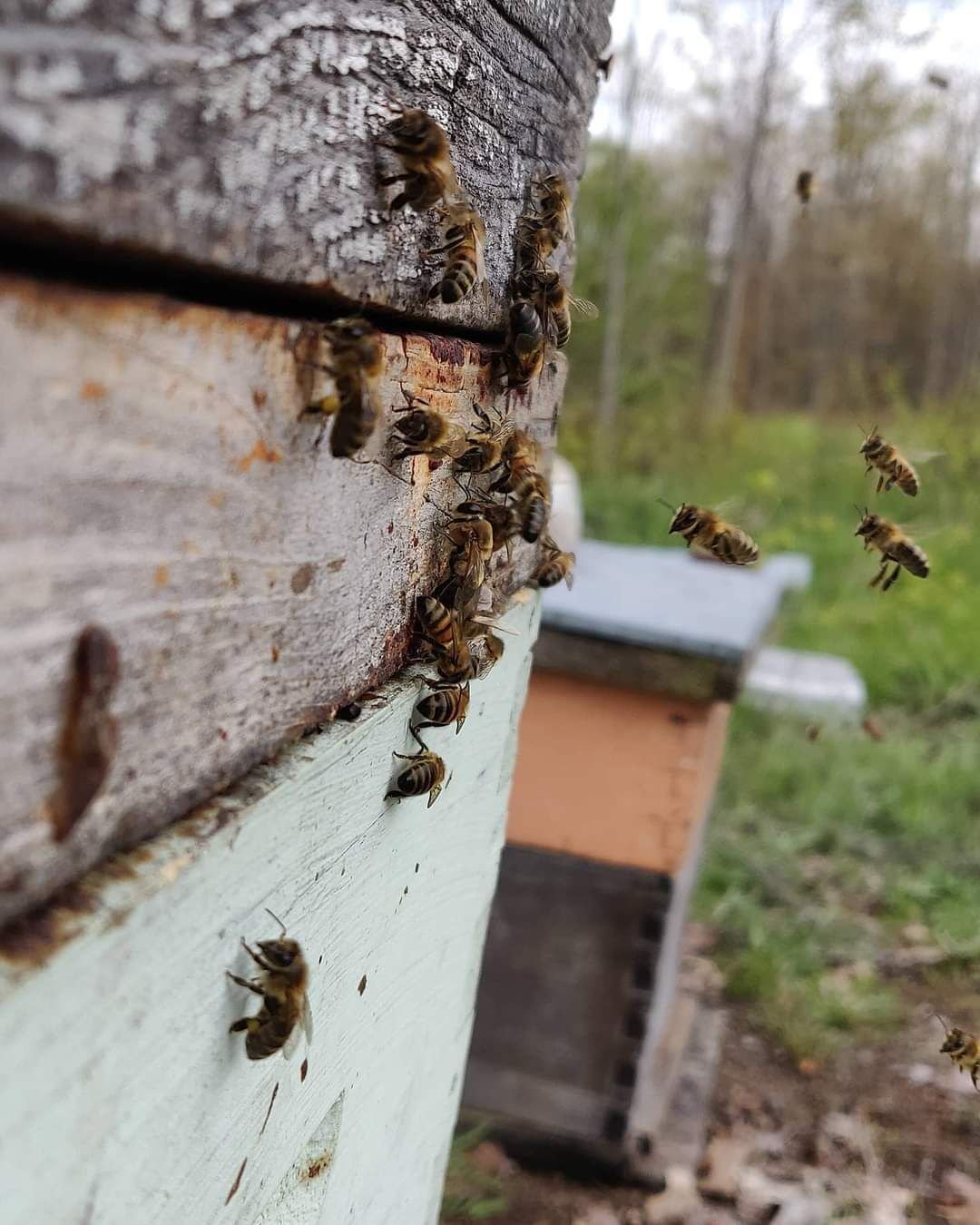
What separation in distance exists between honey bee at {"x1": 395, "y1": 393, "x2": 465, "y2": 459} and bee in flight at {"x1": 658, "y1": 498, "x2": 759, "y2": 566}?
1.13 m

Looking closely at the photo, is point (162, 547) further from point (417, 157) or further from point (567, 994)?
point (567, 994)

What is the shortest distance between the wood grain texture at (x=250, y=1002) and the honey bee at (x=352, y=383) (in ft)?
0.81

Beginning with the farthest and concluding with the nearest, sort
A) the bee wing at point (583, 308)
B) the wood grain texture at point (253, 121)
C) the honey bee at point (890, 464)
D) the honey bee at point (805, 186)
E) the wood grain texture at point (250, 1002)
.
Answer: the honey bee at point (805, 186) < the honey bee at point (890, 464) < the bee wing at point (583, 308) < the wood grain texture at point (250, 1002) < the wood grain texture at point (253, 121)

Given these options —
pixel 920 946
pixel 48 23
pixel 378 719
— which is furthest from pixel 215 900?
pixel 920 946

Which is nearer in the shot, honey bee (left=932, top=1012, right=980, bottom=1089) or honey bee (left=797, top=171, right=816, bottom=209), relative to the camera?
honey bee (left=932, top=1012, right=980, bottom=1089)

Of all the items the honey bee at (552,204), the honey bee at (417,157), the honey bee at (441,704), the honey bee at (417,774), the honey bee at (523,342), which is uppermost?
the honey bee at (552,204)

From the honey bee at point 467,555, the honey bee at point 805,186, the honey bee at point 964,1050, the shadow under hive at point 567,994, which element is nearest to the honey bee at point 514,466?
the honey bee at point 467,555

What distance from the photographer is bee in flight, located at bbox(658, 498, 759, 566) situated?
2113 mm

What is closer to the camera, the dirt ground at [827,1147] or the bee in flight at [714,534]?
A: the bee in flight at [714,534]

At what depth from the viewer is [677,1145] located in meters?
3.82

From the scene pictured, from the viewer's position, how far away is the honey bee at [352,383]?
31.5 inches

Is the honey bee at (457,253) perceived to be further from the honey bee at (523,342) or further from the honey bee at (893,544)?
the honey bee at (893,544)

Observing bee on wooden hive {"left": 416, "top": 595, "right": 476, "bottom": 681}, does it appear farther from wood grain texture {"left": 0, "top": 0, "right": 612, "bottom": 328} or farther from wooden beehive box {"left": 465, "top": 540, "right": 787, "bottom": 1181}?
wooden beehive box {"left": 465, "top": 540, "right": 787, "bottom": 1181}

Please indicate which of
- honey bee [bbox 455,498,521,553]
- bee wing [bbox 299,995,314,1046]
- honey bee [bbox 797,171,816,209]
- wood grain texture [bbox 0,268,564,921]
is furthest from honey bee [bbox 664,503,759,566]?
honey bee [bbox 797,171,816,209]
